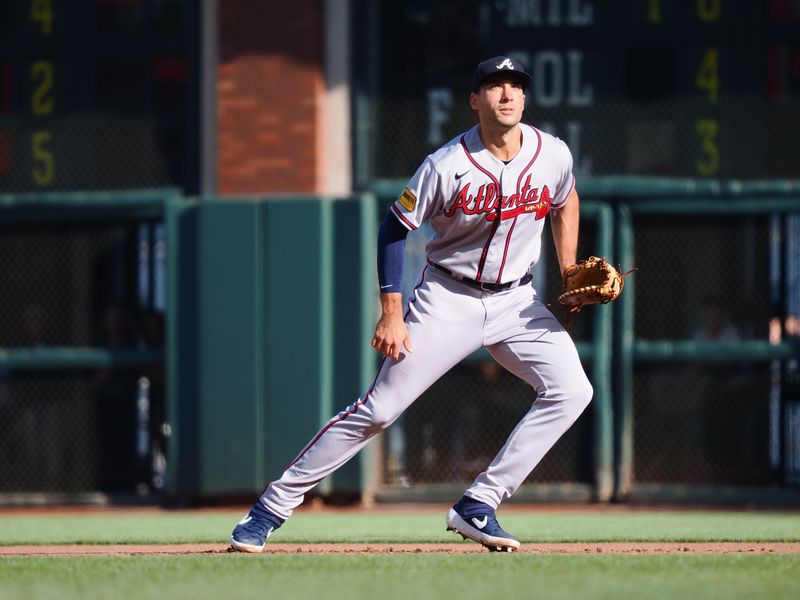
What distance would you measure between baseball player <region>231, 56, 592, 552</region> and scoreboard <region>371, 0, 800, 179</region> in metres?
4.77

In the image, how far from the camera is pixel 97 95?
38.1 ft

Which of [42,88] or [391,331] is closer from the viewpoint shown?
[391,331]

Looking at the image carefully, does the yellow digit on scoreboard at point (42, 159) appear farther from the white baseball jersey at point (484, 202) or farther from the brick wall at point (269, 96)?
the white baseball jersey at point (484, 202)

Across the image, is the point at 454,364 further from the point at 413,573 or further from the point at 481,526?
the point at 413,573

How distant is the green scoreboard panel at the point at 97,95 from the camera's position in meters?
11.6

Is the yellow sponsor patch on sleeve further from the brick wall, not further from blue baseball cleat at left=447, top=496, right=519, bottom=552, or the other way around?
the brick wall

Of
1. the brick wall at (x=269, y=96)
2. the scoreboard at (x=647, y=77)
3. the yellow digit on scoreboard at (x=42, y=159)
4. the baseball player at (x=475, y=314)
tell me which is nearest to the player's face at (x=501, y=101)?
the baseball player at (x=475, y=314)

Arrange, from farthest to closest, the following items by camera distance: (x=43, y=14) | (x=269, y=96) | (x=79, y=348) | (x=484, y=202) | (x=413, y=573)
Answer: (x=43, y=14) < (x=79, y=348) < (x=269, y=96) < (x=484, y=202) < (x=413, y=573)

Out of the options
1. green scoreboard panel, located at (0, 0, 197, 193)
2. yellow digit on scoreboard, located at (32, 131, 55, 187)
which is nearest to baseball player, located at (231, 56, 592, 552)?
green scoreboard panel, located at (0, 0, 197, 193)

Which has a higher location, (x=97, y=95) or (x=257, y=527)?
(x=97, y=95)

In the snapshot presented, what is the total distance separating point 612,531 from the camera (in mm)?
8047

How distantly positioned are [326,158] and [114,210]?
5.65 ft

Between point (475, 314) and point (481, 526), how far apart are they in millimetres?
886

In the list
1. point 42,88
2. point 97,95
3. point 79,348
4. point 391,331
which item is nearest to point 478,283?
point 391,331
